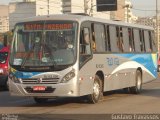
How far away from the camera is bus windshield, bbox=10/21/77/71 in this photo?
1669cm

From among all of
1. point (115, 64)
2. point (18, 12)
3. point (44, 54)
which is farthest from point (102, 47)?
point (18, 12)

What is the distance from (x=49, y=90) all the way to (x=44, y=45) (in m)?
1.45

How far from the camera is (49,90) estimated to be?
1653 cm

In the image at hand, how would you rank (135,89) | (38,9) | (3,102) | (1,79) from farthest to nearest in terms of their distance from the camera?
(38,9) < (1,79) < (135,89) < (3,102)

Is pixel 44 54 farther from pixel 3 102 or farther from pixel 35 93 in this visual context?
pixel 3 102

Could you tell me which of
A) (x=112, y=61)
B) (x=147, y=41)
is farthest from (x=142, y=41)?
(x=112, y=61)

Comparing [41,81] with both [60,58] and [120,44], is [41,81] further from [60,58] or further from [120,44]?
[120,44]

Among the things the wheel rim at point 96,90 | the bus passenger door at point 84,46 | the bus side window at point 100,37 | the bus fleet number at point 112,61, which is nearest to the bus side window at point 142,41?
the bus fleet number at point 112,61

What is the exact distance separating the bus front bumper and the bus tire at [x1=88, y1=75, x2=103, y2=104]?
4.65 ft

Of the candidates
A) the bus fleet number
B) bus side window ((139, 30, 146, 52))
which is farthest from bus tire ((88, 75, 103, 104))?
bus side window ((139, 30, 146, 52))

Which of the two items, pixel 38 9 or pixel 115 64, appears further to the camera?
pixel 38 9

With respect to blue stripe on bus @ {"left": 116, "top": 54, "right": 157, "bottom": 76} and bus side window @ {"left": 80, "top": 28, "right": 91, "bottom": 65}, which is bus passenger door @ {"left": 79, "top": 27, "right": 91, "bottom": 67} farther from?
blue stripe on bus @ {"left": 116, "top": 54, "right": 157, "bottom": 76}

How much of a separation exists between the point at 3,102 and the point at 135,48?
22.3 ft

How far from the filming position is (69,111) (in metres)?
15.6
